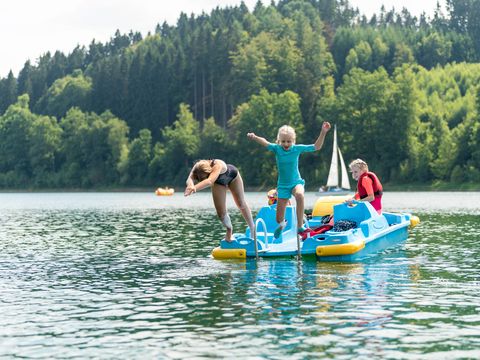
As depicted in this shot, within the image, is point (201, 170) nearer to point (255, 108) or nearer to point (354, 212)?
point (354, 212)

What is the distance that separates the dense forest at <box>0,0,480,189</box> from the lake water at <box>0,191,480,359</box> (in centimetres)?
8315

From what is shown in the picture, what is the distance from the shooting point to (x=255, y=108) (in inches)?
4828

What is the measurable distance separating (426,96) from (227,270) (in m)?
115

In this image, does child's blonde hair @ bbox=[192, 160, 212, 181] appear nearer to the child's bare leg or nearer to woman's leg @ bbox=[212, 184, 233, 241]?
woman's leg @ bbox=[212, 184, 233, 241]

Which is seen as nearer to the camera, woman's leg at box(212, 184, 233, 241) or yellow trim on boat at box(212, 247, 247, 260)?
woman's leg at box(212, 184, 233, 241)

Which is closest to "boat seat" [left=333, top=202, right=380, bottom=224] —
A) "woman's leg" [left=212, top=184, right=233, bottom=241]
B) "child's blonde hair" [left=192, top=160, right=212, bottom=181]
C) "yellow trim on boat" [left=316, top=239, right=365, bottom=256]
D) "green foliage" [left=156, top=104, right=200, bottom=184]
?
"yellow trim on boat" [left=316, top=239, right=365, bottom=256]

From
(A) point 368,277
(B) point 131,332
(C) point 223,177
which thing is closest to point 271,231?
(C) point 223,177

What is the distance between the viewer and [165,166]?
13512 cm

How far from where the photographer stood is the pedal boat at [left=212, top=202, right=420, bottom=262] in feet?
61.7

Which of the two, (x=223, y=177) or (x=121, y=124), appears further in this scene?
(x=121, y=124)

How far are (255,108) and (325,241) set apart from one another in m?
104

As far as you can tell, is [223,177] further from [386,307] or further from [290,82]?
[290,82]

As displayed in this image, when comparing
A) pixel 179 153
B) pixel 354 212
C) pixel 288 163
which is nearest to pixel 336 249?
pixel 288 163

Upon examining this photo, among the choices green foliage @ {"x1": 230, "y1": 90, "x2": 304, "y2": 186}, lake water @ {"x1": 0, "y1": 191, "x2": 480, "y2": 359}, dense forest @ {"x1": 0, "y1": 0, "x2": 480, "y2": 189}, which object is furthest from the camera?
green foliage @ {"x1": 230, "y1": 90, "x2": 304, "y2": 186}
